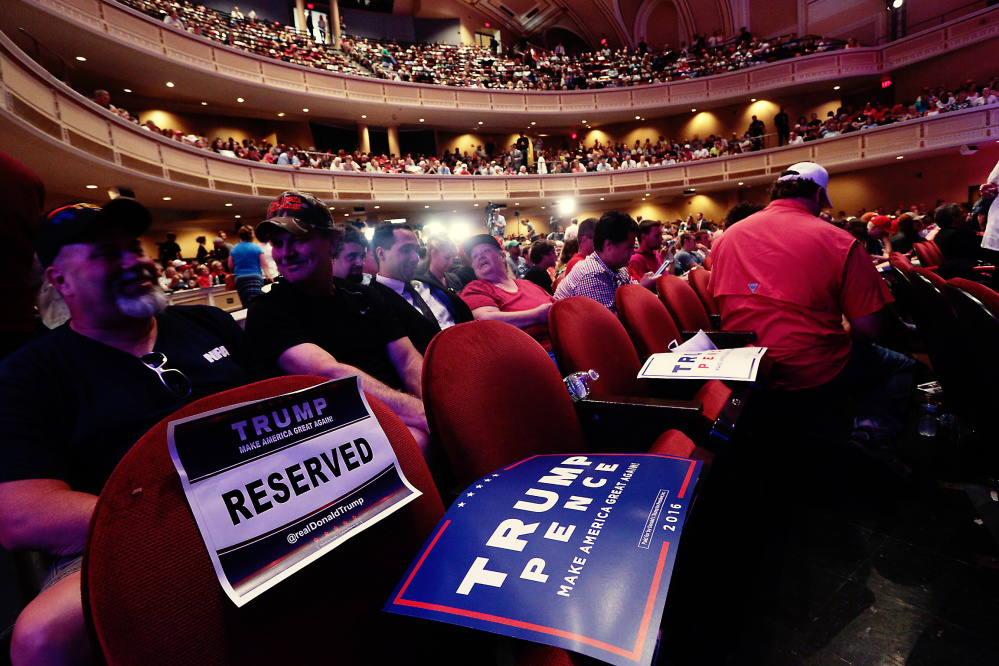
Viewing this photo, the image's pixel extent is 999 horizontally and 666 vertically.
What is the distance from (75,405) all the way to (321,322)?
2.41ft

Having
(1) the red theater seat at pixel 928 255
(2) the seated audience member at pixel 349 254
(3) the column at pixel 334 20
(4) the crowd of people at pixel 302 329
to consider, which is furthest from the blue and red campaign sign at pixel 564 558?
(3) the column at pixel 334 20

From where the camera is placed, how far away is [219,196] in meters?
11.0

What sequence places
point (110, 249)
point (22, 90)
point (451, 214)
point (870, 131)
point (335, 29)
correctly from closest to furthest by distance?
1. point (110, 249)
2. point (22, 90)
3. point (870, 131)
4. point (451, 214)
5. point (335, 29)

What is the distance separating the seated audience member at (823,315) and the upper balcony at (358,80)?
11.9 m

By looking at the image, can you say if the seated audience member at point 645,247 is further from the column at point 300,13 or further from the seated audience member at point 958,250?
the column at point 300,13

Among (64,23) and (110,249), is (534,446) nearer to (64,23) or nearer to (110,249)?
(110,249)

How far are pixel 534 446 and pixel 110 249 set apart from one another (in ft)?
3.91

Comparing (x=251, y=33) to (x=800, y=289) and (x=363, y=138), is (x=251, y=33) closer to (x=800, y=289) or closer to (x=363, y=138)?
(x=363, y=138)

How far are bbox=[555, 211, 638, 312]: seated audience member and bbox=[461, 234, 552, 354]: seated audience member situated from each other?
24 cm

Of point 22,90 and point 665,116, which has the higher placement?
point 665,116

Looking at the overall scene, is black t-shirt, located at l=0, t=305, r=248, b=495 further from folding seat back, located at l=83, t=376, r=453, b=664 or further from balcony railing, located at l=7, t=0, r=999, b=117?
balcony railing, located at l=7, t=0, r=999, b=117

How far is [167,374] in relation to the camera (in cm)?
116

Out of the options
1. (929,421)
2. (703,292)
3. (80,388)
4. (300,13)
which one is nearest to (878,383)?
(929,421)

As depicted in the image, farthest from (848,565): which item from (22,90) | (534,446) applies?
(22,90)
